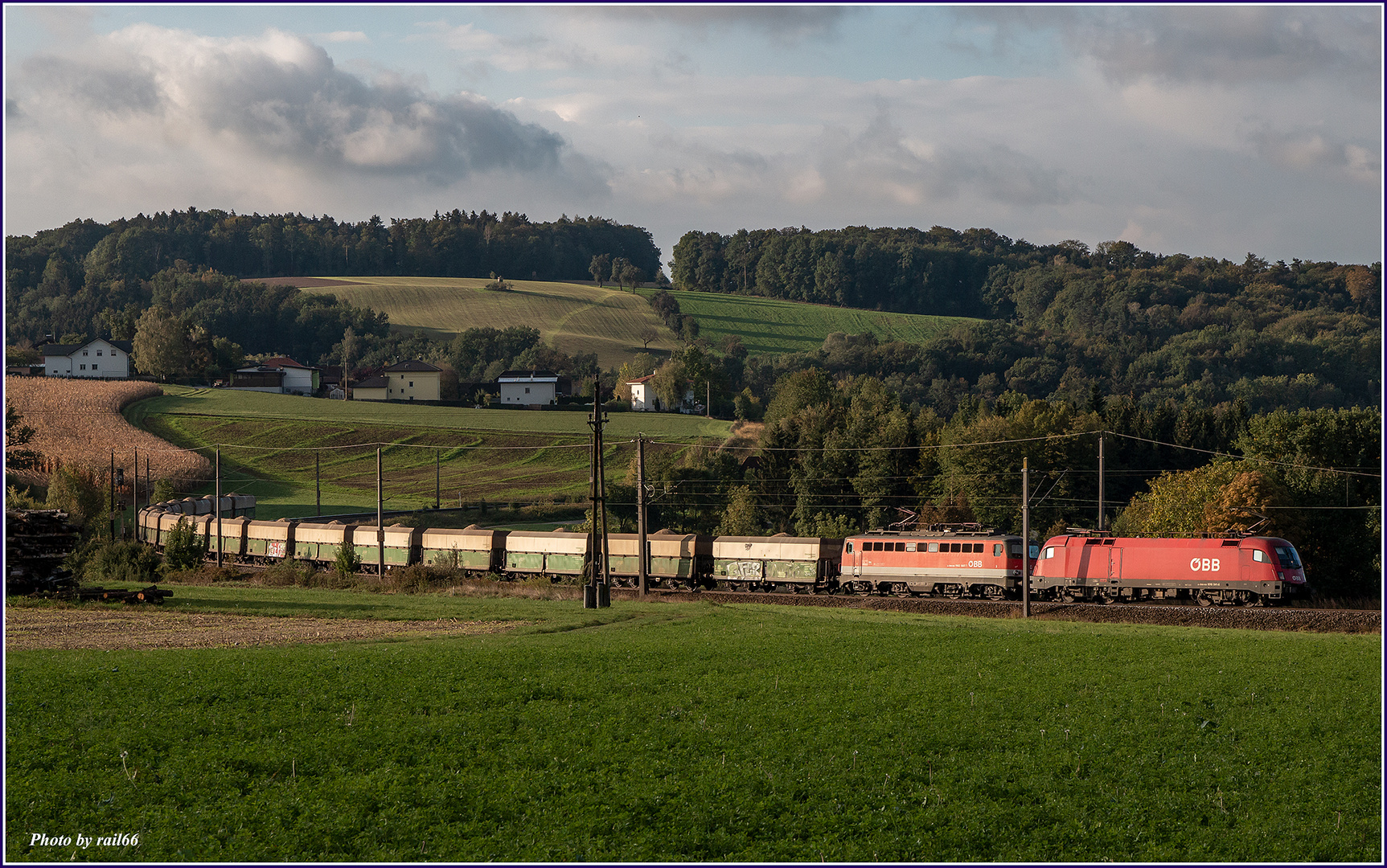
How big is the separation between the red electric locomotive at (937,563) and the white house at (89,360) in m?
121

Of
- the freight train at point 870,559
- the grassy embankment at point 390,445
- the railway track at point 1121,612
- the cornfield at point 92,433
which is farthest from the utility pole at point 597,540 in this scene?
the cornfield at point 92,433

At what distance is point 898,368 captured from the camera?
532ft

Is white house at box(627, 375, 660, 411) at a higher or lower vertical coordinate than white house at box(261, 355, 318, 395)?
lower

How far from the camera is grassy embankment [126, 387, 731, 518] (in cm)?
9544

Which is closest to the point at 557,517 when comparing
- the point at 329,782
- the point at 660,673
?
the point at 660,673

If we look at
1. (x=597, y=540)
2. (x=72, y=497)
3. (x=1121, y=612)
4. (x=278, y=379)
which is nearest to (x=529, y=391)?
(x=278, y=379)

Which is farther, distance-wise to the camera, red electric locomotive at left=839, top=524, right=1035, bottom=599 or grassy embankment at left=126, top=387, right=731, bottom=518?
grassy embankment at left=126, top=387, right=731, bottom=518

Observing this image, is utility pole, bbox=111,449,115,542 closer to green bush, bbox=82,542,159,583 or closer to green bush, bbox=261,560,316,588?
green bush, bbox=82,542,159,583

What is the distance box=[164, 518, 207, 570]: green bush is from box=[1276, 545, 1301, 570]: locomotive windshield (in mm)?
53266

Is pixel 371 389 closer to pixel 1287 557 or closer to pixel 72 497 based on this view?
pixel 72 497

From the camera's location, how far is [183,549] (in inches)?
2376

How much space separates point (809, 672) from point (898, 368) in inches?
5441

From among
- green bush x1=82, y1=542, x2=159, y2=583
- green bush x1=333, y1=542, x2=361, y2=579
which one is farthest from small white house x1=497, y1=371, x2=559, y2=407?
green bush x1=82, y1=542, x2=159, y2=583

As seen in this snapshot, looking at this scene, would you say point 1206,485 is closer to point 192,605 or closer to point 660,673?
point 660,673
